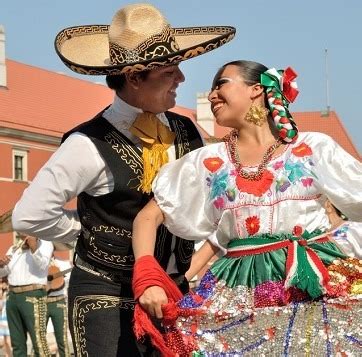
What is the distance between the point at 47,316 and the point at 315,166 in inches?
392

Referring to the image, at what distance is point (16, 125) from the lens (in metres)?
47.6

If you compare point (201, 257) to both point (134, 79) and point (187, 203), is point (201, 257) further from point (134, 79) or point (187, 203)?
point (134, 79)

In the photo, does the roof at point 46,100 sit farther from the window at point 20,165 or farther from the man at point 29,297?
the man at point 29,297

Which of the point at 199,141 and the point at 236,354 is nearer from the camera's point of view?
the point at 236,354

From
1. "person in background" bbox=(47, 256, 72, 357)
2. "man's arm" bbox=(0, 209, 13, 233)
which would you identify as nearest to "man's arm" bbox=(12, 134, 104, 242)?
"man's arm" bbox=(0, 209, 13, 233)

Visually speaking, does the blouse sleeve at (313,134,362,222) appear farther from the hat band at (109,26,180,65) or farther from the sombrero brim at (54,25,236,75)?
the hat band at (109,26,180,65)

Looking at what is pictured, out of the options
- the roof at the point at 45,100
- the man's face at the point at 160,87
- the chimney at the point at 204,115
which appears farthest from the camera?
the chimney at the point at 204,115

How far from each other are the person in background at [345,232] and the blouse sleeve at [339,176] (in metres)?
0.04

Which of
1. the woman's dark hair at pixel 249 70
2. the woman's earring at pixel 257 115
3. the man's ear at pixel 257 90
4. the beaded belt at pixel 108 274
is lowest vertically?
the beaded belt at pixel 108 274

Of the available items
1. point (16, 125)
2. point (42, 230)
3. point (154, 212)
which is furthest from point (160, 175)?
point (16, 125)

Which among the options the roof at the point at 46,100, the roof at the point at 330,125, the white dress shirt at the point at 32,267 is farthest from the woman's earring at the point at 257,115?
the roof at the point at 330,125

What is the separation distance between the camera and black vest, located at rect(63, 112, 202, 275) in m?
4.75

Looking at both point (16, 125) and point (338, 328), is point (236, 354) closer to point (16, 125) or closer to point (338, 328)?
point (338, 328)

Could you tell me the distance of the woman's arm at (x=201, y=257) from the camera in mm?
4879
